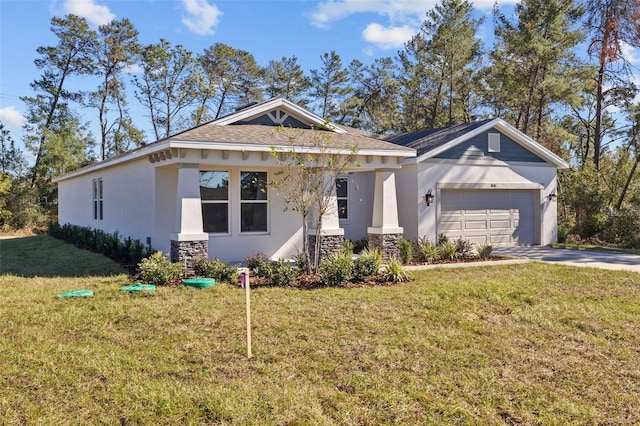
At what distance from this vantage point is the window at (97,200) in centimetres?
1725

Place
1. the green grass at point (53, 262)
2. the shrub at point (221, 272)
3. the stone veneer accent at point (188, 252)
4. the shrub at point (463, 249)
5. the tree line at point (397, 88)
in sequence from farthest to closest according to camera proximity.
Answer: the tree line at point (397, 88), the shrub at point (463, 249), the green grass at point (53, 262), the stone veneer accent at point (188, 252), the shrub at point (221, 272)

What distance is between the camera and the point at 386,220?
12039 mm

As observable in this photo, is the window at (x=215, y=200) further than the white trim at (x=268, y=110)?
No

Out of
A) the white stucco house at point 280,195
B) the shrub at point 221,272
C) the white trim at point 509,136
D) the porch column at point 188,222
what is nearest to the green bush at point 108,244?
the white stucco house at point 280,195

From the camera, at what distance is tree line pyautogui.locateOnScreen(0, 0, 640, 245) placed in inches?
849

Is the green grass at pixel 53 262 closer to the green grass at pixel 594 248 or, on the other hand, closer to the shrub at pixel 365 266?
the shrub at pixel 365 266

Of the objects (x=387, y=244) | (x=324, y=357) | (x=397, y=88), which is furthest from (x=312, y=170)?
(x=397, y=88)

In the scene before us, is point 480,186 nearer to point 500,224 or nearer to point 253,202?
point 500,224

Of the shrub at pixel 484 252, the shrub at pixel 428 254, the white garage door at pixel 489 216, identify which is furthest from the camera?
the white garage door at pixel 489 216

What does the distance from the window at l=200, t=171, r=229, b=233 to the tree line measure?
1336 centimetres

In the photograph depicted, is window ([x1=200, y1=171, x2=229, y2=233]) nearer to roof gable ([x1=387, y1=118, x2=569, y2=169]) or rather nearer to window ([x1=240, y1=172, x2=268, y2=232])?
window ([x1=240, y1=172, x2=268, y2=232])

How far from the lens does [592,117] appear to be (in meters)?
33.8

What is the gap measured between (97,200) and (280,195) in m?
8.84

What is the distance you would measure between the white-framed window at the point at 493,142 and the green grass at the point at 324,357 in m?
7.96
